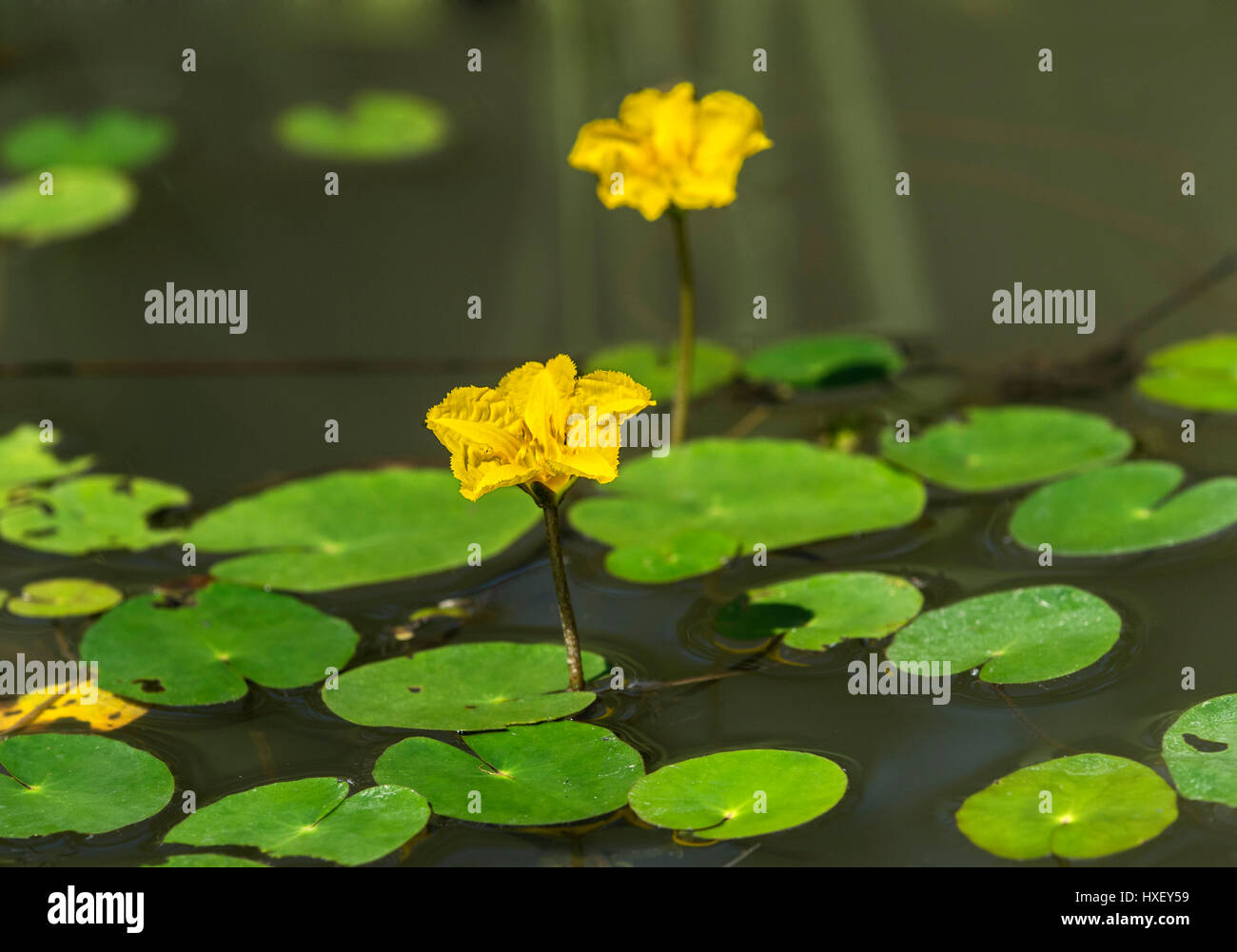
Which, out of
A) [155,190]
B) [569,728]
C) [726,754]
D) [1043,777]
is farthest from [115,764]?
[155,190]

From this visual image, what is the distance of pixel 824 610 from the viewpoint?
1575 mm

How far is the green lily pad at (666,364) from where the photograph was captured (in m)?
2.31

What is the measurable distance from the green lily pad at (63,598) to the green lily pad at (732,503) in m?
0.70

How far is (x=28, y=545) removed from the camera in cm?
186

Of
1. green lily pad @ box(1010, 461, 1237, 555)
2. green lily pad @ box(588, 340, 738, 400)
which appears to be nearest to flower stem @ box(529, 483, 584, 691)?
green lily pad @ box(1010, 461, 1237, 555)

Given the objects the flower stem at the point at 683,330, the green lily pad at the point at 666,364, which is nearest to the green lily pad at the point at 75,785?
the flower stem at the point at 683,330

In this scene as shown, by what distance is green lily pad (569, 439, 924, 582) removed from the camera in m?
1.76

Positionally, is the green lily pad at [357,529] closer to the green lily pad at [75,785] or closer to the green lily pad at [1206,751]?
the green lily pad at [75,785]

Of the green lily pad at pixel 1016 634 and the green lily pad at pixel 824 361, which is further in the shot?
the green lily pad at pixel 824 361

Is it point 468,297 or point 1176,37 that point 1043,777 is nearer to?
point 468,297

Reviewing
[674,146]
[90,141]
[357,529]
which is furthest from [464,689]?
[90,141]

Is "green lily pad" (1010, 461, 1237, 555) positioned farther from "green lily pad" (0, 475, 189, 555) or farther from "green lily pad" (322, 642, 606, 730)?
"green lily pad" (0, 475, 189, 555)

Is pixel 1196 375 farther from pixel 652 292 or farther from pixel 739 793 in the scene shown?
pixel 739 793

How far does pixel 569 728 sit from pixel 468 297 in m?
1.45
